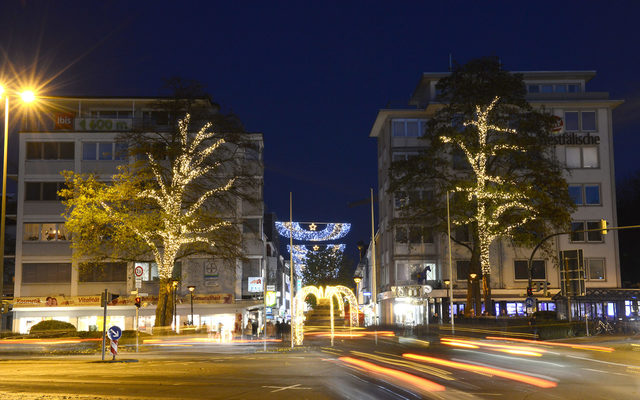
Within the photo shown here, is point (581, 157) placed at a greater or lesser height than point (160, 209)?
greater

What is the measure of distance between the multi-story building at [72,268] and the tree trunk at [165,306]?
55.7ft

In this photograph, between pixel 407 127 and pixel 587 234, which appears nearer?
pixel 587 234

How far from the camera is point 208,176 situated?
1784 inches

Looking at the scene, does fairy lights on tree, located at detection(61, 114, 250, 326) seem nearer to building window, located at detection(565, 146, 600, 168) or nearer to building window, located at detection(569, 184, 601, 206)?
building window, located at detection(569, 184, 601, 206)

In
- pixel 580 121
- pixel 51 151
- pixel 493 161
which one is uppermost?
pixel 580 121

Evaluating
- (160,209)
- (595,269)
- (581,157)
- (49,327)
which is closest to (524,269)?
(595,269)

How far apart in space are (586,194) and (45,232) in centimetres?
4946

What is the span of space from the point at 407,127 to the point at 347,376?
52124 mm

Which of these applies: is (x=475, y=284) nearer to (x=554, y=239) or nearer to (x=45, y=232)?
(x=554, y=239)

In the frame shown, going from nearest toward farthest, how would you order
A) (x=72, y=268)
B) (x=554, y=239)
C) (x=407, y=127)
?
(x=72, y=268) < (x=554, y=239) < (x=407, y=127)

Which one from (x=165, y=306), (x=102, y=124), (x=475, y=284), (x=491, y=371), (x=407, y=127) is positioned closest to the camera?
(x=491, y=371)

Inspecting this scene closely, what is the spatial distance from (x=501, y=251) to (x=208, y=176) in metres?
32.8

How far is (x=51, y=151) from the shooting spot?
6259 centimetres

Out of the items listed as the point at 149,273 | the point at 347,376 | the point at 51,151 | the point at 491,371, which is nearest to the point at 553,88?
the point at 149,273
